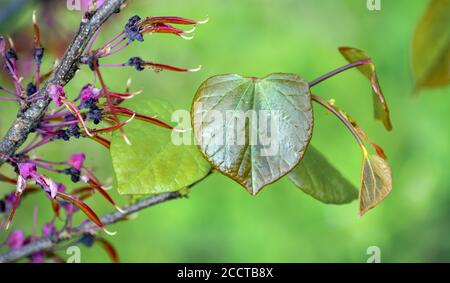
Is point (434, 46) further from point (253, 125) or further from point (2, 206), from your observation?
point (2, 206)

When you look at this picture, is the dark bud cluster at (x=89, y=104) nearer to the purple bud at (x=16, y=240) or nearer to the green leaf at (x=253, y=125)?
the green leaf at (x=253, y=125)

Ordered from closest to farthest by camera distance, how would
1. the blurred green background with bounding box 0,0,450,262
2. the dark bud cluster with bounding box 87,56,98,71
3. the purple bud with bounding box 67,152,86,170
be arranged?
the dark bud cluster with bounding box 87,56,98,71 → the purple bud with bounding box 67,152,86,170 → the blurred green background with bounding box 0,0,450,262

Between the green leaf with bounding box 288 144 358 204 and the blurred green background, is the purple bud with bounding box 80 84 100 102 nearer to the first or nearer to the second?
the green leaf with bounding box 288 144 358 204

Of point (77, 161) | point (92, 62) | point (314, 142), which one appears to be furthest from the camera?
point (314, 142)

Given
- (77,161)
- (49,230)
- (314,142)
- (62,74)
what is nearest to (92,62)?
(62,74)

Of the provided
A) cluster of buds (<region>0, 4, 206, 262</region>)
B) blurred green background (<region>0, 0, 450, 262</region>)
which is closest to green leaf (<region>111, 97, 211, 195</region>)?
cluster of buds (<region>0, 4, 206, 262</region>)
